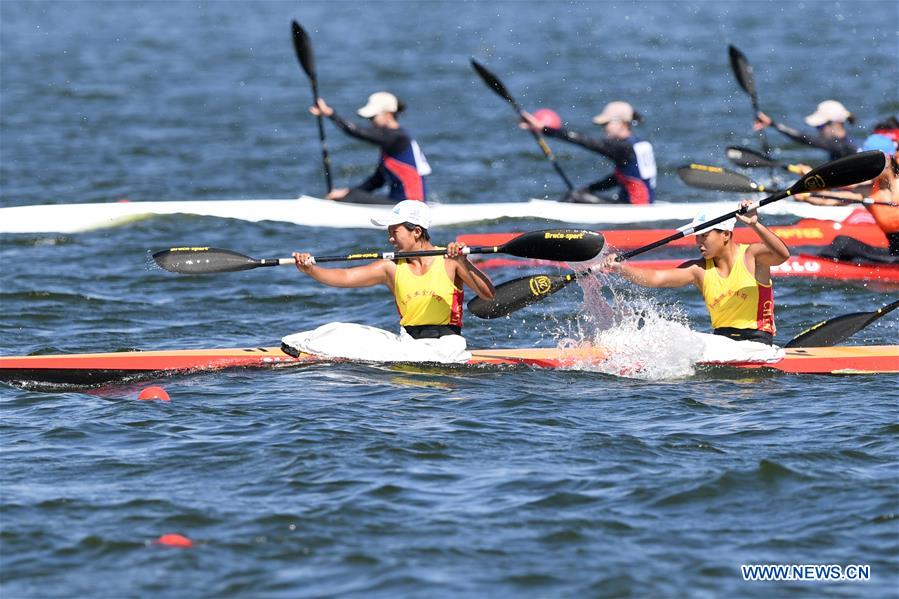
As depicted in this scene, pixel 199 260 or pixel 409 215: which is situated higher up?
pixel 409 215

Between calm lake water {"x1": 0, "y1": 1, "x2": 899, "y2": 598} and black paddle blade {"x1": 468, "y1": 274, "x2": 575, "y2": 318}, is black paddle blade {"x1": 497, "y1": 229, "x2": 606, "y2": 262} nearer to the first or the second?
black paddle blade {"x1": 468, "y1": 274, "x2": 575, "y2": 318}

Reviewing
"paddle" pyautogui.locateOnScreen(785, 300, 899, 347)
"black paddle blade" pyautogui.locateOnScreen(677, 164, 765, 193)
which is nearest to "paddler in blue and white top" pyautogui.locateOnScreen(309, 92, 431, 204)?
"black paddle blade" pyautogui.locateOnScreen(677, 164, 765, 193)

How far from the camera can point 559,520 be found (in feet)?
24.7

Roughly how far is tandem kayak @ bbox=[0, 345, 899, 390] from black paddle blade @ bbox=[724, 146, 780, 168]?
5586 millimetres

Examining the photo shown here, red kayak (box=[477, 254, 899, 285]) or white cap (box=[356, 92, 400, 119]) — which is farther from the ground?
white cap (box=[356, 92, 400, 119])

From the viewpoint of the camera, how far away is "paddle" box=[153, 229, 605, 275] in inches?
415

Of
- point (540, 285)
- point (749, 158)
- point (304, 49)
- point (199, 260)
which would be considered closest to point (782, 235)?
point (749, 158)

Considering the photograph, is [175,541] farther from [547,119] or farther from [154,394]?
[547,119]

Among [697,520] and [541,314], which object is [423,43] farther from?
[697,520]

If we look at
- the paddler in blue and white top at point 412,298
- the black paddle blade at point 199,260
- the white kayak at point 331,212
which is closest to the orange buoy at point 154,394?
the paddler in blue and white top at point 412,298

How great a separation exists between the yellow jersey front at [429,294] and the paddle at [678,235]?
13.5 inches

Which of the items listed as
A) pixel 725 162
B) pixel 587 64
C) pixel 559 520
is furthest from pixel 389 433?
pixel 587 64

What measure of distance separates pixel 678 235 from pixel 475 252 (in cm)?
152

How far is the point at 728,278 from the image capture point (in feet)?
33.9
